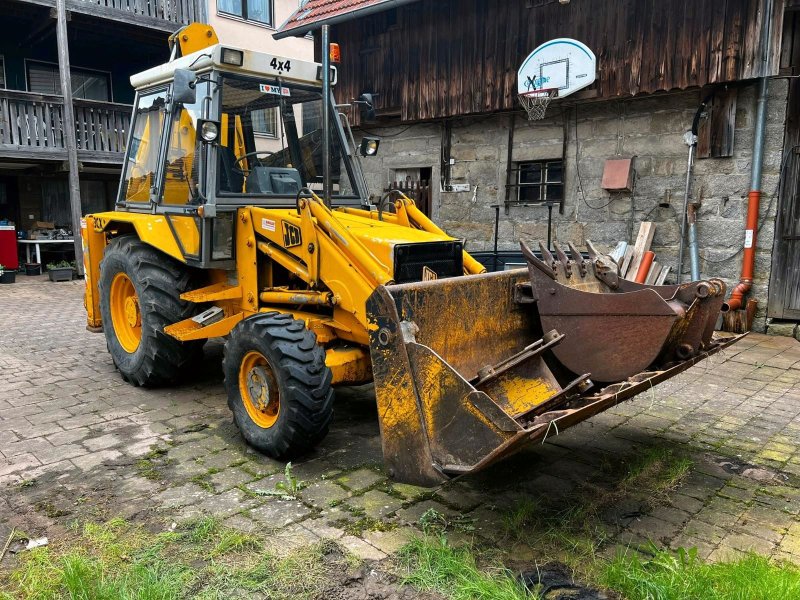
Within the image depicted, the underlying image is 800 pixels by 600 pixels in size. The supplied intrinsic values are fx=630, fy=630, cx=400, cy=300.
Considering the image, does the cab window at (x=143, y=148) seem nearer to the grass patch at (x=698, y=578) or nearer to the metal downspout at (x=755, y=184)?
the grass patch at (x=698, y=578)

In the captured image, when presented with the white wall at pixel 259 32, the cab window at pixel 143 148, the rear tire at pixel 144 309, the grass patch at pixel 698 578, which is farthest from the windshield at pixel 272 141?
the white wall at pixel 259 32

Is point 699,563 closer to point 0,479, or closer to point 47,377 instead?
point 0,479

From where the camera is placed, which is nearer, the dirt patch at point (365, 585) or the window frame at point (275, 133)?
the dirt patch at point (365, 585)

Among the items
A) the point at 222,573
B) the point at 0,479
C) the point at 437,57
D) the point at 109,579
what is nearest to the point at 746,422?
the point at 222,573

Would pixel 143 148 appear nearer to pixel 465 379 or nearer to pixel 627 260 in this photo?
pixel 465 379

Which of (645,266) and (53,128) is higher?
(53,128)

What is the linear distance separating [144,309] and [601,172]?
6427mm

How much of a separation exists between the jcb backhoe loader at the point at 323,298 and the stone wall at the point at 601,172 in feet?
14.5

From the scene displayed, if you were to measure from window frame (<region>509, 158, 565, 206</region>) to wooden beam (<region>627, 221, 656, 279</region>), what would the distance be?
1311 millimetres

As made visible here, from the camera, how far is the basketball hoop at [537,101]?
8.82m

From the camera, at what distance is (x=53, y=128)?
41.2 ft

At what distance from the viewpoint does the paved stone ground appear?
319cm

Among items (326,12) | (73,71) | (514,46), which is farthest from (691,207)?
(73,71)

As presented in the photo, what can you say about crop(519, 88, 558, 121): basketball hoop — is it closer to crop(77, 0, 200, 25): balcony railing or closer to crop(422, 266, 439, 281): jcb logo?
crop(422, 266, 439, 281): jcb logo
